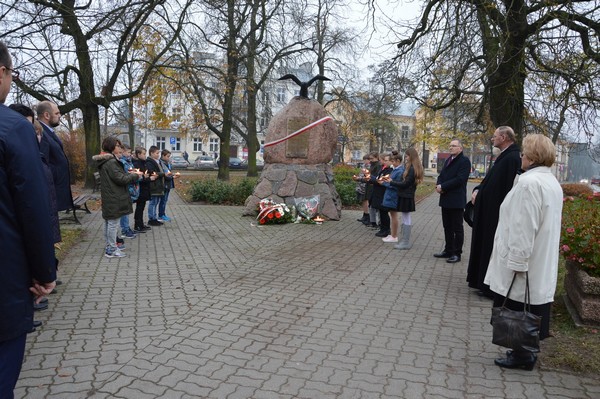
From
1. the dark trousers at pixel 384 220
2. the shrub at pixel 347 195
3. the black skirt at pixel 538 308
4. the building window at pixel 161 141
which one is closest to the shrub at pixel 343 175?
the shrub at pixel 347 195

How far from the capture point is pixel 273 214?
1104 centimetres

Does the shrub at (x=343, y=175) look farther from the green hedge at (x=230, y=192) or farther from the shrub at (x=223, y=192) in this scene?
the shrub at (x=223, y=192)

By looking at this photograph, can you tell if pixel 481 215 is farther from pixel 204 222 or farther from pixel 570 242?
pixel 204 222

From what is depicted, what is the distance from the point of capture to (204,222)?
38.1ft

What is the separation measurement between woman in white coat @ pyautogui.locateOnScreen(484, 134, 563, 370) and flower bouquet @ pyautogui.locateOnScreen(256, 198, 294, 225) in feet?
23.9

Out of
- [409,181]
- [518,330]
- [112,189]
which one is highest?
[409,181]

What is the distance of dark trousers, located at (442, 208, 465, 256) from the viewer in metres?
7.51

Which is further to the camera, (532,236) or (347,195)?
(347,195)

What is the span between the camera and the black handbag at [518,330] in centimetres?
363

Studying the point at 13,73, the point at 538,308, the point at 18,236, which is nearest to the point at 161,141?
the point at 13,73

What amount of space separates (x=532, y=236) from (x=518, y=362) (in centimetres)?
100

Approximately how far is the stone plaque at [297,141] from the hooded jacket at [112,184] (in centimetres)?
527

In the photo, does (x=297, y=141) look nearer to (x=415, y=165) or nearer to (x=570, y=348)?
(x=415, y=165)

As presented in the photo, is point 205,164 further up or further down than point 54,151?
further down
